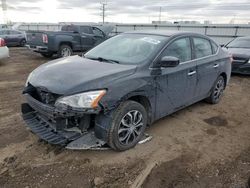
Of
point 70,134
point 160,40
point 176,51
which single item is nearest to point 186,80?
point 176,51

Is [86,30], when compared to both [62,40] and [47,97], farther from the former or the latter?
[47,97]

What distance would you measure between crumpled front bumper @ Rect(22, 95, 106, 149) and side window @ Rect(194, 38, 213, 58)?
2617mm

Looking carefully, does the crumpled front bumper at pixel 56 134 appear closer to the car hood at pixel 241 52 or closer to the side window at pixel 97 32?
the car hood at pixel 241 52

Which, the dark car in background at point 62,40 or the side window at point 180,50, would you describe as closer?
the side window at point 180,50

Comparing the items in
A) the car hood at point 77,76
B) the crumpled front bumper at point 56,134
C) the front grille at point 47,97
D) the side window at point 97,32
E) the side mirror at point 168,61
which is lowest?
the crumpled front bumper at point 56,134

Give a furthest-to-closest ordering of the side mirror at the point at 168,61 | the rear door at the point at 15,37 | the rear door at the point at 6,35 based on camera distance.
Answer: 1. the rear door at the point at 15,37
2. the rear door at the point at 6,35
3. the side mirror at the point at 168,61

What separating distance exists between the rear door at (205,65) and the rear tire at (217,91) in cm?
22

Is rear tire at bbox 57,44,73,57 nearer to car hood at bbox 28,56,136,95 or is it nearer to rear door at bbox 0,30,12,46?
car hood at bbox 28,56,136,95

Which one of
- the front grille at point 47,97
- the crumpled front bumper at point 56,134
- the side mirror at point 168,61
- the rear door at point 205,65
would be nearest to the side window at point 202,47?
the rear door at point 205,65

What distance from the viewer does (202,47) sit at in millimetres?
4914

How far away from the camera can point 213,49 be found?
5.28 m

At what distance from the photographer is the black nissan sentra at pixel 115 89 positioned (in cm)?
303

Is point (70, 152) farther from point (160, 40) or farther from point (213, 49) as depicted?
point (213, 49)

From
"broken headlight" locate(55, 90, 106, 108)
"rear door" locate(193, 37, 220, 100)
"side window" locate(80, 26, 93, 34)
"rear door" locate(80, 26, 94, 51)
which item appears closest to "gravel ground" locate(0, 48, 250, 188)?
"rear door" locate(193, 37, 220, 100)
